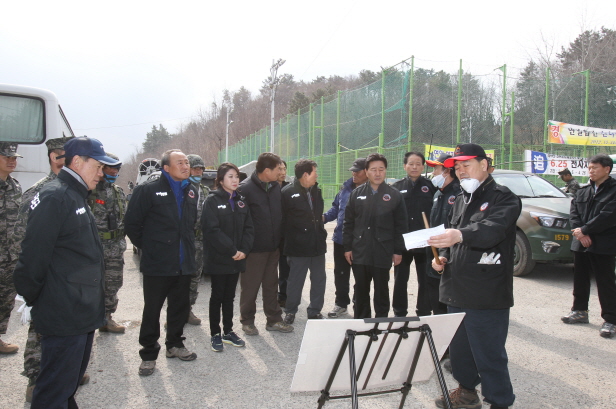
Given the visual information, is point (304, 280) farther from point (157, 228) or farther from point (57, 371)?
point (57, 371)

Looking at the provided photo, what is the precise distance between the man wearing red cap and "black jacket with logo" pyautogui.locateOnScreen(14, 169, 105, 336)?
230 centimetres

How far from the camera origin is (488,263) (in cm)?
306

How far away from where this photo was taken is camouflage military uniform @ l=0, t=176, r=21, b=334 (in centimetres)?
431

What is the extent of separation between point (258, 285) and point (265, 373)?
4.10 feet

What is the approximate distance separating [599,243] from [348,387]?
403 centimetres

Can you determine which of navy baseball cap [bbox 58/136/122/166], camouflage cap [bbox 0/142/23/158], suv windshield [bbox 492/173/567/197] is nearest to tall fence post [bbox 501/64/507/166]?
suv windshield [bbox 492/173/567/197]

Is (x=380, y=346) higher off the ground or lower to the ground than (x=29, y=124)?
lower

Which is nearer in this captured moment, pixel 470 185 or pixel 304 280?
pixel 470 185

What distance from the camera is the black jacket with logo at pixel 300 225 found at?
17.4ft

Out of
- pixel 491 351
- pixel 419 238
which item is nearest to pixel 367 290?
pixel 491 351

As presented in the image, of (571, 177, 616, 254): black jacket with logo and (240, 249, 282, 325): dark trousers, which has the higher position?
(571, 177, 616, 254): black jacket with logo

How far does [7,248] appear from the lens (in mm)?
4336

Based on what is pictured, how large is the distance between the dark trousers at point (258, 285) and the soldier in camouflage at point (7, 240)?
7.40ft

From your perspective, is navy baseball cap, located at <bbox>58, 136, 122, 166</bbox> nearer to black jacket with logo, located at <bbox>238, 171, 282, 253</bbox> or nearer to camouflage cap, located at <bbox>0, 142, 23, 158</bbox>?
camouflage cap, located at <bbox>0, 142, 23, 158</bbox>
